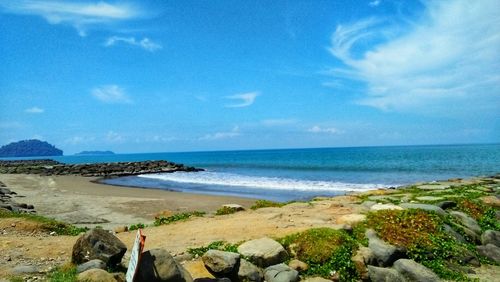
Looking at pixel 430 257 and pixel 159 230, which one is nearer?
pixel 430 257

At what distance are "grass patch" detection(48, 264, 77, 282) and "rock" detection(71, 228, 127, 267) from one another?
→ 194 millimetres

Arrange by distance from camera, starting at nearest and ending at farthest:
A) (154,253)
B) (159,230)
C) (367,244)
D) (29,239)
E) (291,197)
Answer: (154,253) < (367,244) < (29,239) < (159,230) < (291,197)

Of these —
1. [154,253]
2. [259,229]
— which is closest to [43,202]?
[259,229]

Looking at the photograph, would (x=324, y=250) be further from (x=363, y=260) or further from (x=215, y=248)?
(x=215, y=248)

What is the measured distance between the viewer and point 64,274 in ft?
23.4

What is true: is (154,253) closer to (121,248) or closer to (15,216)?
(121,248)

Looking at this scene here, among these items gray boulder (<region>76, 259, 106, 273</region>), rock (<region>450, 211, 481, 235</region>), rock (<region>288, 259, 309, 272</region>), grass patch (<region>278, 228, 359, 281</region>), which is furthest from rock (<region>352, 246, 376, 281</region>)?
gray boulder (<region>76, 259, 106, 273</region>)

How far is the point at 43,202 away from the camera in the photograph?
2239cm

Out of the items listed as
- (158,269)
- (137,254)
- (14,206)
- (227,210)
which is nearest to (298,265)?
(158,269)

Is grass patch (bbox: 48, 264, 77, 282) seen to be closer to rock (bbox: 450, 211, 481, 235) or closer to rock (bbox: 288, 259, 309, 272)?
rock (bbox: 288, 259, 309, 272)

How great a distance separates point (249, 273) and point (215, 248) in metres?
1.52

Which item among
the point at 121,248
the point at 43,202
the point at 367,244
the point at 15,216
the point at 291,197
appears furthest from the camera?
the point at 291,197

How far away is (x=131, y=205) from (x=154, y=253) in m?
15.1

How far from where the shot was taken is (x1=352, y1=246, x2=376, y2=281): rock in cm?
837
